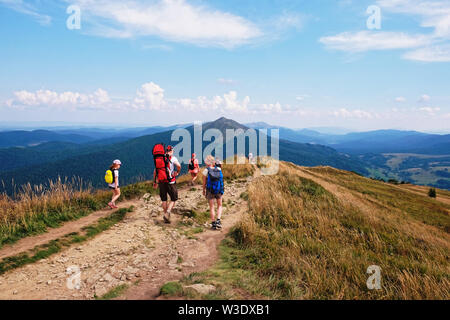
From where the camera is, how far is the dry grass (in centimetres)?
529

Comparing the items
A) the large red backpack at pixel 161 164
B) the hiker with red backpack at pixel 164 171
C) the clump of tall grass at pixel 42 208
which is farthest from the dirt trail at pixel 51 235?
the large red backpack at pixel 161 164

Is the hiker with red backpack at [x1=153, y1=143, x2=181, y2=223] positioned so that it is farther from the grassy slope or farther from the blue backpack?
the grassy slope

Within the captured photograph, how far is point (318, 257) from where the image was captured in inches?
278

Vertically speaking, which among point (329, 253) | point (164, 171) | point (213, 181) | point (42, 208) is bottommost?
point (329, 253)

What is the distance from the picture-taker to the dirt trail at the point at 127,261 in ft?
16.6

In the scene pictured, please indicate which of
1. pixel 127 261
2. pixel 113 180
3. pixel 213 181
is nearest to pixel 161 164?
pixel 213 181

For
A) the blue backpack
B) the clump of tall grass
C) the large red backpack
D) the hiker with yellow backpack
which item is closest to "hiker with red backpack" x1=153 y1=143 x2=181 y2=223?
the large red backpack

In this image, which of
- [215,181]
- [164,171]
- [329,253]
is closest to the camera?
[329,253]

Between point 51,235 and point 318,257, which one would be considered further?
point 51,235

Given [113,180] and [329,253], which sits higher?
[113,180]

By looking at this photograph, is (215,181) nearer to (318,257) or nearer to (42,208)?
(318,257)

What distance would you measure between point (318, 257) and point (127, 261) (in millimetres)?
5696
